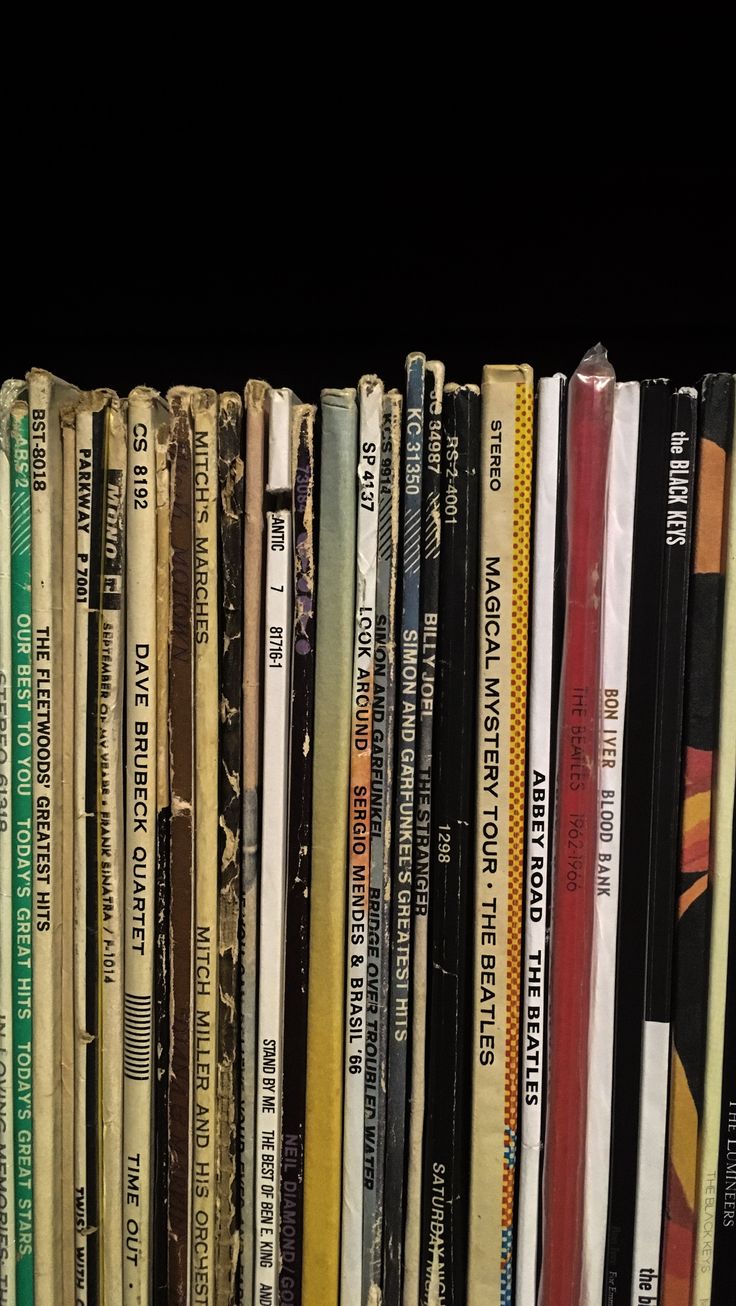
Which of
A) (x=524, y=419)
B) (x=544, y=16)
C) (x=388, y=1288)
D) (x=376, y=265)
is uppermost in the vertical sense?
(x=544, y=16)

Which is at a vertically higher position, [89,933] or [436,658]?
[436,658]

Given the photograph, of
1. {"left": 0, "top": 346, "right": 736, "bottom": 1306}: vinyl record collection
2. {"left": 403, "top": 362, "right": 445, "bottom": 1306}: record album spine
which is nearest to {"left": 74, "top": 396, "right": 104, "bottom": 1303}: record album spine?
{"left": 0, "top": 346, "right": 736, "bottom": 1306}: vinyl record collection

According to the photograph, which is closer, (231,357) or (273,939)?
(273,939)

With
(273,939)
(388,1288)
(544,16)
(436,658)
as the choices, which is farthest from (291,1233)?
(544,16)

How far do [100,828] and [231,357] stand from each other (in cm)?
Result: 40

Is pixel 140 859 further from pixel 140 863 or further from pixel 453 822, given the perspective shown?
pixel 453 822

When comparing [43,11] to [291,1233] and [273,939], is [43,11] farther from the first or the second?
[291,1233]

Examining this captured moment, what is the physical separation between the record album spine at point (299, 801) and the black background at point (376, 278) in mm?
175

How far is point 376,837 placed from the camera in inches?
23.3

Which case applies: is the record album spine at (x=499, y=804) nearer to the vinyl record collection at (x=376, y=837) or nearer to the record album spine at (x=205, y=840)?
the vinyl record collection at (x=376, y=837)

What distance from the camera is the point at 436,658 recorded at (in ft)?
1.92

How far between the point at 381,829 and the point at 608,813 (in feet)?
0.50

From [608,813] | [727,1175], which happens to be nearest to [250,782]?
[608,813]

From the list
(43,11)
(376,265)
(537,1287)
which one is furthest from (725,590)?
(43,11)
